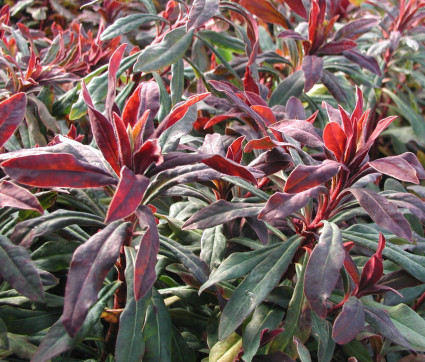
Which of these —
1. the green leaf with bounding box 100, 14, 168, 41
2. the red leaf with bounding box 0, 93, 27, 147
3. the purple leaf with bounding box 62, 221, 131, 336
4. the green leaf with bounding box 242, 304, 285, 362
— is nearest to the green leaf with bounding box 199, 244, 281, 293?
the green leaf with bounding box 242, 304, 285, 362

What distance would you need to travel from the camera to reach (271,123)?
1.13 meters

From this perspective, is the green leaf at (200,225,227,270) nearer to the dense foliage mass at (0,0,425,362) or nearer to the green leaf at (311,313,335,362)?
the dense foliage mass at (0,0,425,362)

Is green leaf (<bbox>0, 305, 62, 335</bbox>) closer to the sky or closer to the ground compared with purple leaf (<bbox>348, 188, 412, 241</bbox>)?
closer to the ground

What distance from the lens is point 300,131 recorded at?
1053 mm

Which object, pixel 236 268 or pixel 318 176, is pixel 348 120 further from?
pixel 236 268

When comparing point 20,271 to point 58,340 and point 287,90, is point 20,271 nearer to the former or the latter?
point 58,340

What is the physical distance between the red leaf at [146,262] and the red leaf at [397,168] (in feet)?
1.53

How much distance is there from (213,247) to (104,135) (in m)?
0.38

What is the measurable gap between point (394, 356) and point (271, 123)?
756mm

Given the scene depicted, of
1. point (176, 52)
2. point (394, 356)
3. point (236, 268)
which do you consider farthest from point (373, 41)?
point (236, 268)

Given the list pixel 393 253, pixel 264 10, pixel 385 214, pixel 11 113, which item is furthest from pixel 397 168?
pixel 264 10

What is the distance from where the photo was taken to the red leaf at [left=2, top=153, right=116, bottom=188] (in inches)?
30.5

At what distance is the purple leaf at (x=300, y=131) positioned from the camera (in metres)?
1.04

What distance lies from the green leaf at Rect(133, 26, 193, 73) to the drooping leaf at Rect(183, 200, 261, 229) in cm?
45
